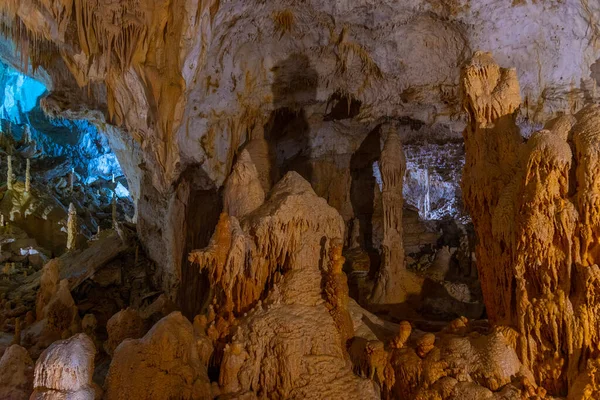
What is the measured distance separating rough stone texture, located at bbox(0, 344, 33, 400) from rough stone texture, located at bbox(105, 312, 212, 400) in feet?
3.38

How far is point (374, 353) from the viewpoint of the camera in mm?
6316

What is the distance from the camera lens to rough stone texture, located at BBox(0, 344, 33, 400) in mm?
6052

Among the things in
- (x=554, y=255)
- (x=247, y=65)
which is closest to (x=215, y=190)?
(x=247, y=65)

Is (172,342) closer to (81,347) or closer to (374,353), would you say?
(81,347)

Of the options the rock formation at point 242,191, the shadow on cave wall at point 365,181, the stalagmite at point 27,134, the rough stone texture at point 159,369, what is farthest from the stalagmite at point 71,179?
the rough stone texture at point 159,369

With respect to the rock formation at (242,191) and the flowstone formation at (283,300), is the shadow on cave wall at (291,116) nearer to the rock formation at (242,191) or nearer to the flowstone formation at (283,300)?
the rock formation at (242,191)

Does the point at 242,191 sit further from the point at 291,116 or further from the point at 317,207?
the point at 291,116

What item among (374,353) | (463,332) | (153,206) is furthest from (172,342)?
(153,206)

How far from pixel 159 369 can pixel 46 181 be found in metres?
20.0

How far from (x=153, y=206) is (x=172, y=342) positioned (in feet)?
24.8

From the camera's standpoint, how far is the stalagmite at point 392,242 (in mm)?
10844

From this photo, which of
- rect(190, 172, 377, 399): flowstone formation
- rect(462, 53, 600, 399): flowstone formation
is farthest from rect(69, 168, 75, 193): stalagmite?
rect(462, 53, 600, 399): flowstone formation

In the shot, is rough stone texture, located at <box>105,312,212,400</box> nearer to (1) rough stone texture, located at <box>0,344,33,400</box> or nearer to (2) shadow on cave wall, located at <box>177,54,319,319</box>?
(1) rough stone texture, located at <box>0,344,33,400</box>

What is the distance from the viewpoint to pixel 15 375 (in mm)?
6188
